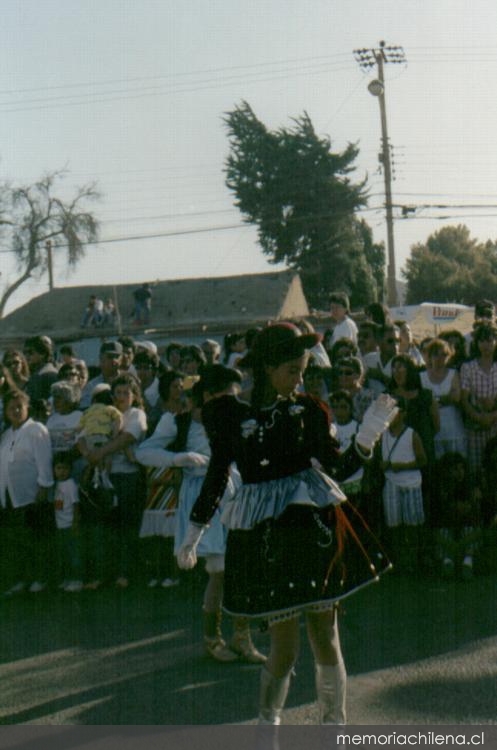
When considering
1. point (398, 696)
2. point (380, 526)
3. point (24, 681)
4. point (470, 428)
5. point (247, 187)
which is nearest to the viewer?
point (398, 696)

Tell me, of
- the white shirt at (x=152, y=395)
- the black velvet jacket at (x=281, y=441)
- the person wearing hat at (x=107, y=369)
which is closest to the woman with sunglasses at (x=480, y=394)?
the white shirt at (x=152, y=395)

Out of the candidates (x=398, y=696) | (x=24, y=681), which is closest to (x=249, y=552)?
(x=398, y=696)

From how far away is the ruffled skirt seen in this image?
4316 mm

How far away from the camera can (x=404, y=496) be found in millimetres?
8516

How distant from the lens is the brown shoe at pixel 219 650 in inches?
243

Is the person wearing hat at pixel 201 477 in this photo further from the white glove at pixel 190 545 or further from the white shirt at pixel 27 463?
the white shirt at pixel 27 463

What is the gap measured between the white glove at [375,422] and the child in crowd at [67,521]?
190 inches

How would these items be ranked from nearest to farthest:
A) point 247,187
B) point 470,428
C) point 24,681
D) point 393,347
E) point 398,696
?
1. point 398,696
2. point 24,681
3. point 470,428
4. point 393,347
5. point 247,187

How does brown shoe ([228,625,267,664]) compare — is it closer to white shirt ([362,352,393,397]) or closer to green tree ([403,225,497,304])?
white shirt ([362,352,393,397])

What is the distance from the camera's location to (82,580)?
8.68 m

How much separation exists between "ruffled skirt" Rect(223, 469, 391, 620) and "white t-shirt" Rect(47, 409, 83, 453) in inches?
193

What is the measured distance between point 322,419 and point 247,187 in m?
50.1

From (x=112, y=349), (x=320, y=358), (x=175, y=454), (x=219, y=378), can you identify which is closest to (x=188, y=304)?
(x=112, y=349)

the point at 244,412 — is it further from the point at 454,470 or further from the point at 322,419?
the point at 454,470
